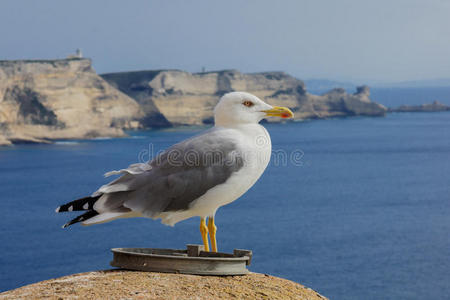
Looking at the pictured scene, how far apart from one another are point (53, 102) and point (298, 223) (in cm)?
7153

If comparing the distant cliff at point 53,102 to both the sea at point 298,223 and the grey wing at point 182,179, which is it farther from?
the grey wing at point 182,179

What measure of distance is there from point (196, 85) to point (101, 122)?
109ft

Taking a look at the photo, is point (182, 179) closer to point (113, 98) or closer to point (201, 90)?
point (113, 98)

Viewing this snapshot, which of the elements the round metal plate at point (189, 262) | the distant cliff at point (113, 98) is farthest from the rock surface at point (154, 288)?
the distant cliff at point (113, 98)

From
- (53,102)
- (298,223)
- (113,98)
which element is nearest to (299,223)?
(298,223)

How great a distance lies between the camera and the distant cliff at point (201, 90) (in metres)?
154

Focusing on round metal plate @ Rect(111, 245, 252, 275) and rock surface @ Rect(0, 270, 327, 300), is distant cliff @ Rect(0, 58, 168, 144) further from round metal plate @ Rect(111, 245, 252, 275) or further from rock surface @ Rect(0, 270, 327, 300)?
rock surface @ Rect(0, 270, 327, 300)

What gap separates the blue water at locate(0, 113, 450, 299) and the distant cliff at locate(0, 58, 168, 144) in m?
6.54

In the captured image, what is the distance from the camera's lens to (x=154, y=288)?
6.28 metres

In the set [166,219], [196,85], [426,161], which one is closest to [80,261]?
[166,219]

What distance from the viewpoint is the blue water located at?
4725cm

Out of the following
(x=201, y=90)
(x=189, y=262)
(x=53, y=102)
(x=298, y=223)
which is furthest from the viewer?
(x=201, y=90)

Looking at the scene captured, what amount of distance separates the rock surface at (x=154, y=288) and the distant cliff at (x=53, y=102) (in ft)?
369

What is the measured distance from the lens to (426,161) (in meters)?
110
